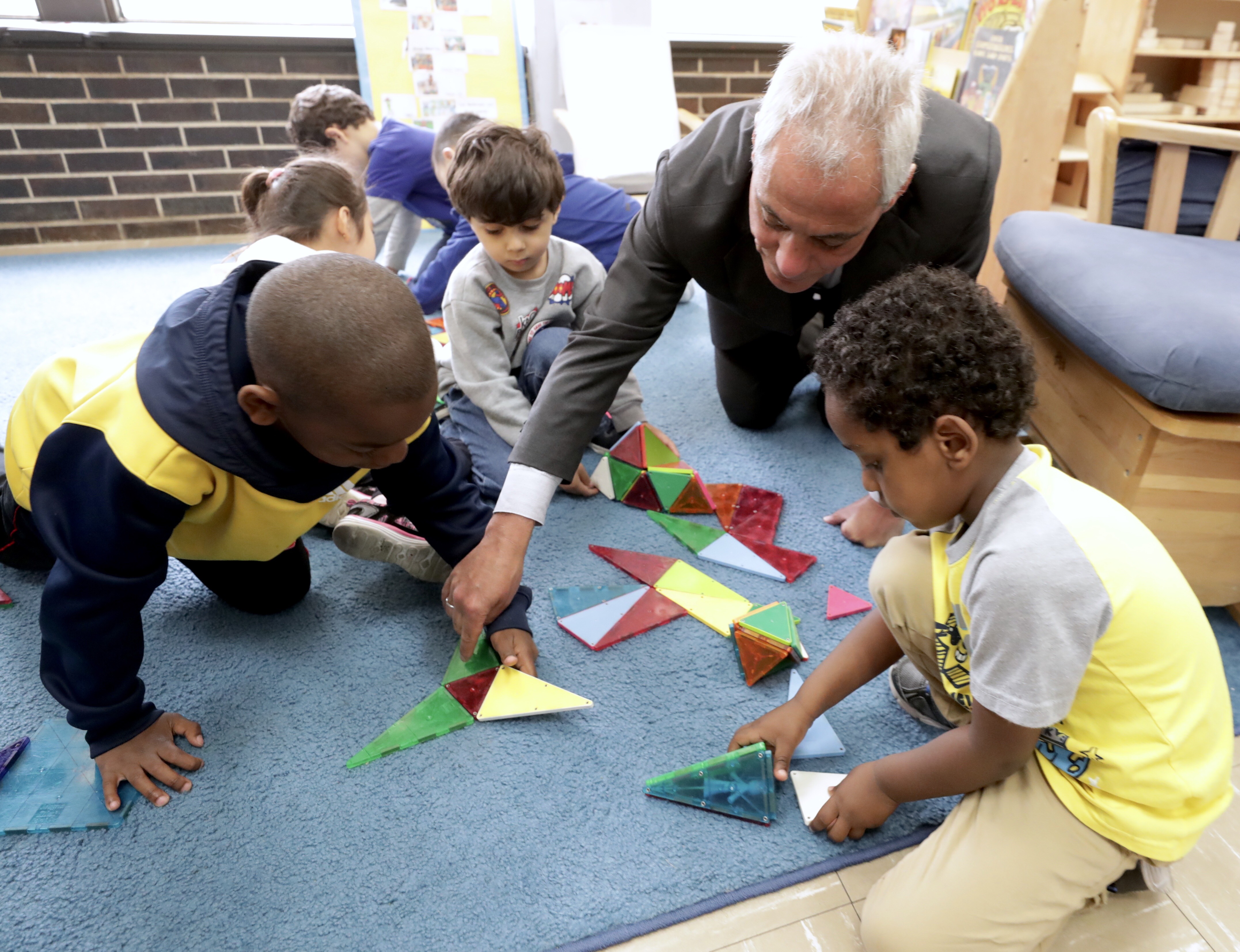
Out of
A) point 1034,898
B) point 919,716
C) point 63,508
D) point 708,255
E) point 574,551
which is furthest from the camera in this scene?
point 574,551

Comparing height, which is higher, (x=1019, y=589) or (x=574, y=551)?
(x=1019, y=589)

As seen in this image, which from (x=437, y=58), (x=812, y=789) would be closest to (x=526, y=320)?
(x=812, y=789)

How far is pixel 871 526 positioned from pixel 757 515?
254mm

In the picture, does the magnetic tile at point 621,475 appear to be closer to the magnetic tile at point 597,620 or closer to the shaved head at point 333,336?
the magnetic tile at point 597,620

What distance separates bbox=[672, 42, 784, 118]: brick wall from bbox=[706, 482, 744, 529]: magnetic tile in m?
3.05

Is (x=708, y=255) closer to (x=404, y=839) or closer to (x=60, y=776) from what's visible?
(x=404, y=839)

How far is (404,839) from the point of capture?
114cm

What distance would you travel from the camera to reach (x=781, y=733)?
1.21 meters

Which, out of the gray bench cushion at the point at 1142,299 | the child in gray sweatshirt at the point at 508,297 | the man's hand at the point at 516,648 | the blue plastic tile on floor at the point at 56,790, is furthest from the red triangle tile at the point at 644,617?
the gray bench cushion at the point at 1142,299

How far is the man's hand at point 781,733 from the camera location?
120 centimetres

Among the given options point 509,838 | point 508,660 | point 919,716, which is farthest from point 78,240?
point 919,716

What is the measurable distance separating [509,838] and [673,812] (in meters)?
0.24

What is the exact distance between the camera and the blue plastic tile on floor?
1.15 m

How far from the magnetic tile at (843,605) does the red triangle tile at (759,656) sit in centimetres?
19
